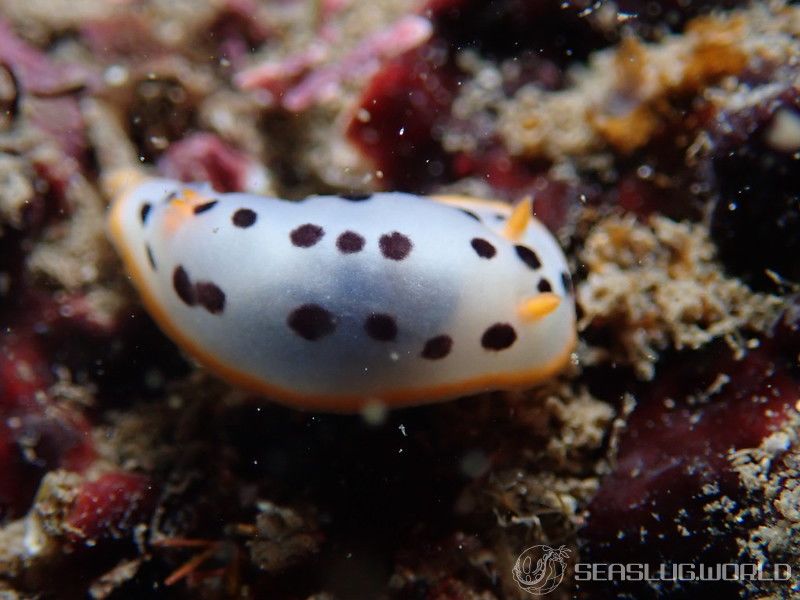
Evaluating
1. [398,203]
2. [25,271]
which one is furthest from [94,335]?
[398,203]

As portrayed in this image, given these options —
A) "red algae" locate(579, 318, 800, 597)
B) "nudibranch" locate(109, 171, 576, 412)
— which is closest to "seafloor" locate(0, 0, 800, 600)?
"red algae" locate(579, 318, 800, 597)

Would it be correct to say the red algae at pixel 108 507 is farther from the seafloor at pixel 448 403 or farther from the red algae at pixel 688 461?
the red algae at pixel 688 461

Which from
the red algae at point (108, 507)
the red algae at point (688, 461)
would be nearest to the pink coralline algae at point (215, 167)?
the red algae at point (108, 507)

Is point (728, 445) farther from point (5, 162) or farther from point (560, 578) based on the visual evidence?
point (5, 162)

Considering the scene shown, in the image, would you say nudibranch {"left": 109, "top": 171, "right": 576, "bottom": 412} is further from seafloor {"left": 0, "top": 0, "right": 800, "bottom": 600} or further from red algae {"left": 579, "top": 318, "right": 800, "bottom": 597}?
red algae {"left": 579, "top": 318, "right": 800, "bottom": 597}

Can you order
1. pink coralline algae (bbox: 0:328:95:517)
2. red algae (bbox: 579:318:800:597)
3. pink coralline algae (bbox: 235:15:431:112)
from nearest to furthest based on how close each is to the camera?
red algae (bbox: 579:318:800:597) → pink coralline algae (bbox: 0:328:95:517) → pink coralline algae (bbox: 235:15:431:112)
